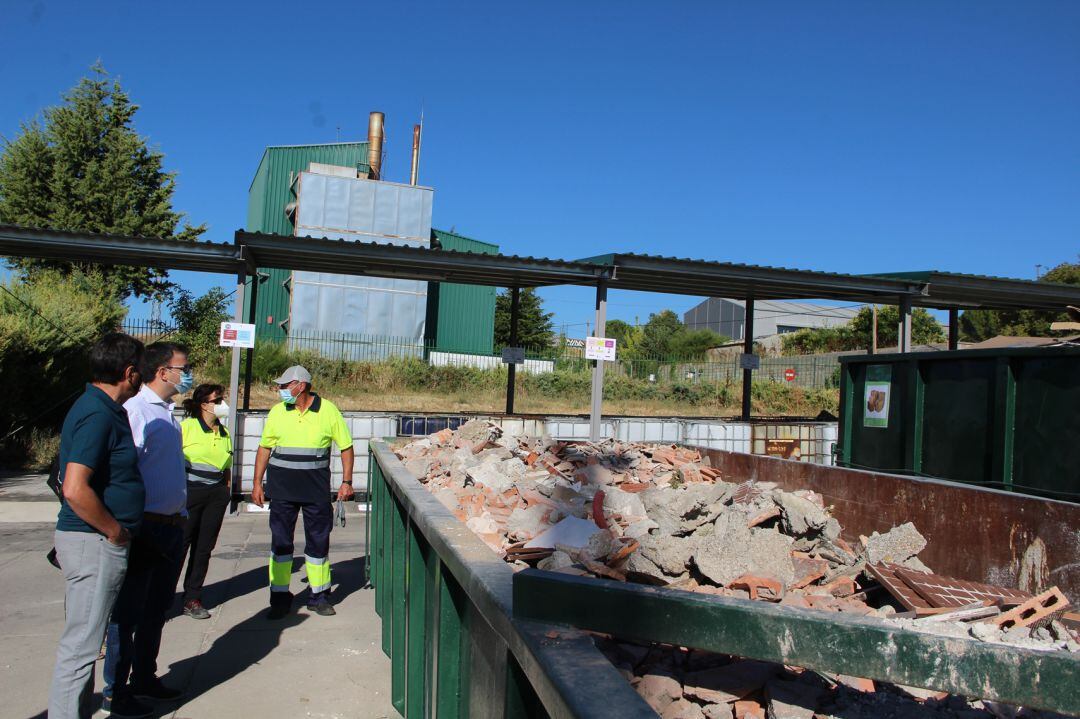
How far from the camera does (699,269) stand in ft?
40.4

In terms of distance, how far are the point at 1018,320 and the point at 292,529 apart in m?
40.6

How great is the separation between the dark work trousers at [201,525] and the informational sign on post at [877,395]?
5200 millimetres

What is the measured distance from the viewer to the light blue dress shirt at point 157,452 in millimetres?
4344

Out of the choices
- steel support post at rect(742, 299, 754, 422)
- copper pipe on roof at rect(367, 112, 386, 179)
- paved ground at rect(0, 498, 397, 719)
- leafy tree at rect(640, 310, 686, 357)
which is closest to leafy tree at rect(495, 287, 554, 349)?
leafy tree at rect(640, 310, 686, 357)

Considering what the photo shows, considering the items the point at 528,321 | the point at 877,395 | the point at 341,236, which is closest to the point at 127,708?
the point at 877,395

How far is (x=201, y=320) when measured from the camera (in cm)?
2373

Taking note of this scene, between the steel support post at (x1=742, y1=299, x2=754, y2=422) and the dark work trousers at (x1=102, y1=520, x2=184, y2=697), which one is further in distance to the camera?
the steel support post at (x1=742, y1=299, x2=754, y2=422)

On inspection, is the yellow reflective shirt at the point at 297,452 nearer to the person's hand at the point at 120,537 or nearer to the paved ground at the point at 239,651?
the paved ground at the point at 239,651

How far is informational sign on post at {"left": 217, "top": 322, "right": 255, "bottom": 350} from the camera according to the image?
10469 mm

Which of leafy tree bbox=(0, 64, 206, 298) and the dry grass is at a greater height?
leafy tree bbox=(0, 64, 206, 298)

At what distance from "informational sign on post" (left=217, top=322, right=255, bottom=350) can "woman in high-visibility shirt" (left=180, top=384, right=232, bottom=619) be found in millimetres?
4430

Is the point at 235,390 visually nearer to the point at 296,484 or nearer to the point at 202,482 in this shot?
the point at 202,482

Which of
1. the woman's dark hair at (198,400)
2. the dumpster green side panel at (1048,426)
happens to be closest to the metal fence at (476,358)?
the woman's dark hair at (198,400)

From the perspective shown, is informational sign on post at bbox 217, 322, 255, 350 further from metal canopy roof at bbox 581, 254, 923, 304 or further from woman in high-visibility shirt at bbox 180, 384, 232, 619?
metal canopy roof at bbox 581, 254, 923, 304
